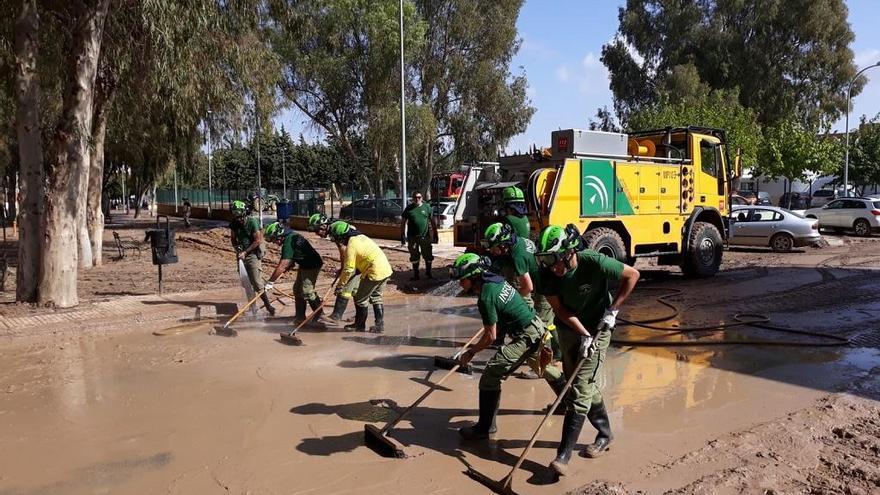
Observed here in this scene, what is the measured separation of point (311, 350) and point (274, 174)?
6182 centimetres

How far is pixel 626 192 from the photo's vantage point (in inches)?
453

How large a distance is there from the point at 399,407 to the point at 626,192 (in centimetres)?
720

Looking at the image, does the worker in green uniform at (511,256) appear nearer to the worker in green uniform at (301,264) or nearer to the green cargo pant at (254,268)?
the worker in green uniform at (301,264)

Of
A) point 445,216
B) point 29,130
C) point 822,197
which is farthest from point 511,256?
point 822,197

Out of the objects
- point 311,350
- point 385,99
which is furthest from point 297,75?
point 311,350

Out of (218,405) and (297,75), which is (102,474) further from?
(297,75)

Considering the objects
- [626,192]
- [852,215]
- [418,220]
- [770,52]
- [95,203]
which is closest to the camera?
[626,192]

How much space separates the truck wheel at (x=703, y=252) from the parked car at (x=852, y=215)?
1120 cm

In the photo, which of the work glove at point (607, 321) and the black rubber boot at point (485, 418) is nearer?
the work glove at point (607, 321)

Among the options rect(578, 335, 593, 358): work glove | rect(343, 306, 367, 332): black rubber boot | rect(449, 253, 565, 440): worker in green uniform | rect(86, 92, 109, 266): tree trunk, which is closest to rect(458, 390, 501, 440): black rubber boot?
rect(449, 253, 565, 440): worker in green uniform

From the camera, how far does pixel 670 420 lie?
210 inches

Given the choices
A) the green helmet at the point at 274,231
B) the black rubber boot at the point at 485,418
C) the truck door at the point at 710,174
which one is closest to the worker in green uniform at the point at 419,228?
the green helmet at the point at 274,231

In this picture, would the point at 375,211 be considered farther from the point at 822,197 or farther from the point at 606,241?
the point at 822,197

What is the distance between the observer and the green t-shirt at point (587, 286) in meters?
4.65
